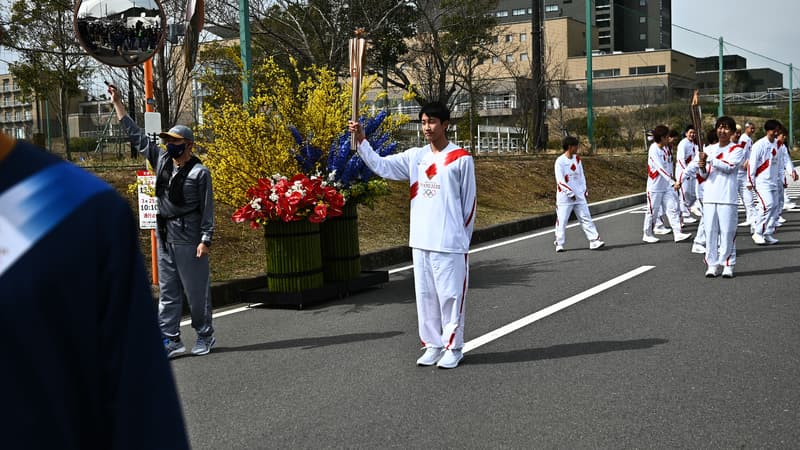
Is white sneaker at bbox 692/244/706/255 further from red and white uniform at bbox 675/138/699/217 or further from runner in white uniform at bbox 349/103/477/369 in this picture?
runner in white uniform at bbox 349/103/477/369

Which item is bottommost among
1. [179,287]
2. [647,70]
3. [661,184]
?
[179,287]

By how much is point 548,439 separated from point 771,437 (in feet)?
4.11

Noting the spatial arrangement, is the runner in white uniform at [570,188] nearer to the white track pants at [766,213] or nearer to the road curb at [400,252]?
the road curb at [400,252]

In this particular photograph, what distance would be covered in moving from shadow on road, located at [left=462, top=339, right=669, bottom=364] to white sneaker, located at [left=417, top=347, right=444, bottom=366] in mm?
208

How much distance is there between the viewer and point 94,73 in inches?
979

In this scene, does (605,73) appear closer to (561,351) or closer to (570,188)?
(570,188)

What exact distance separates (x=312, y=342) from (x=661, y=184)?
31.2 feet

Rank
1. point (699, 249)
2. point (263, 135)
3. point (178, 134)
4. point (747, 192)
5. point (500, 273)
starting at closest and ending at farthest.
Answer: point (178, 134), point (263, 135), point (500, 273), point (699, 249), point (747, 192)

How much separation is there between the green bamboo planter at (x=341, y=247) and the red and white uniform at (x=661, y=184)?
6474mm

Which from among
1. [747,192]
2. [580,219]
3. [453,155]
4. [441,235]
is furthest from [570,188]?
[441,235]

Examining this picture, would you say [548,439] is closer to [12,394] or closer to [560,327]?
[560,327]

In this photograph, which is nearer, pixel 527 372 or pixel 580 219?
pixel 527 372

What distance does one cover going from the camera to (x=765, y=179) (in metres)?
15.0

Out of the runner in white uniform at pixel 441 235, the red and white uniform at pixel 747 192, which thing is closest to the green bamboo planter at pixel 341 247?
the runner in white uniform at pixel 441 235
